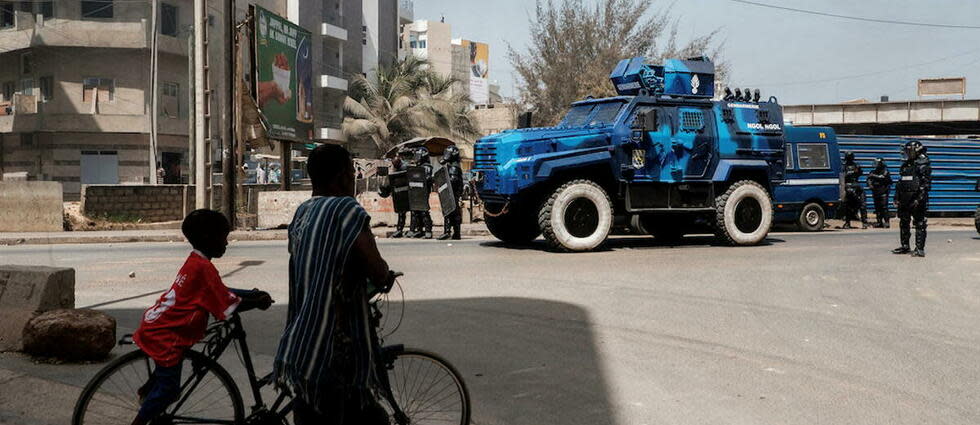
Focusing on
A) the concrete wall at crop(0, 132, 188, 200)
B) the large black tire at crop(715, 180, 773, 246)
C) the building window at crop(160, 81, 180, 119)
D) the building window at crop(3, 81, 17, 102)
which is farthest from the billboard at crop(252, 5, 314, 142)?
the building window at crop(3, 81, 17, 102)

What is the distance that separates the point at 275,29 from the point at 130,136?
17.2 metres

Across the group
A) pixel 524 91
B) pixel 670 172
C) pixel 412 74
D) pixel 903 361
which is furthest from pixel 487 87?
pixel 903 361

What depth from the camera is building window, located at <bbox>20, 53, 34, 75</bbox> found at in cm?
3762

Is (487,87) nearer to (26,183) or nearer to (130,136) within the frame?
(130,136)

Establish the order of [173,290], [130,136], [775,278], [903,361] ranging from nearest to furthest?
[173,290] → [903,361] → [775,278] → [130,136]

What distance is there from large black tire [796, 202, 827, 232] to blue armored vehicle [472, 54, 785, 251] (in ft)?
16.7

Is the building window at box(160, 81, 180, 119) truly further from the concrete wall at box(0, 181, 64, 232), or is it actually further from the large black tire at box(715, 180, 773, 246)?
the large black tire at box(715, 180, 773, 246)

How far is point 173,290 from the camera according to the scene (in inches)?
144

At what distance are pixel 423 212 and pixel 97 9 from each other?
27872 mm

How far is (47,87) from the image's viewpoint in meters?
37.3

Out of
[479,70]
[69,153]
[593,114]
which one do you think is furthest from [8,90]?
[479,70]

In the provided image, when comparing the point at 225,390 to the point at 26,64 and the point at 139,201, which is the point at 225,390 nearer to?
the point at 139,201

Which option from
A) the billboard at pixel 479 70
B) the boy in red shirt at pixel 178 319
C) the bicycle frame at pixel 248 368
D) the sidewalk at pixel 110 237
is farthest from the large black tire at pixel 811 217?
the billboard at pixel 479 70

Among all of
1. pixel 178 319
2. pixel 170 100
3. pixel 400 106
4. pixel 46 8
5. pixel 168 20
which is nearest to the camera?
pixel 178 319
